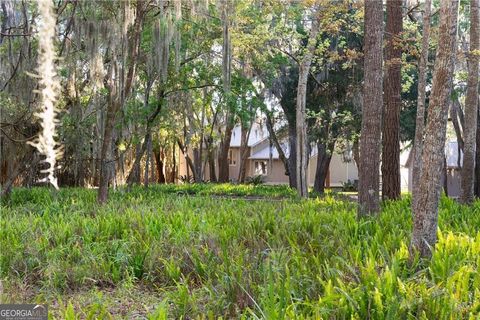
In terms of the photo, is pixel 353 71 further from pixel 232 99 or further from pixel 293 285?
pixel 293 285

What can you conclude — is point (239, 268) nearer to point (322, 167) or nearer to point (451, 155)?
point (322, 167)

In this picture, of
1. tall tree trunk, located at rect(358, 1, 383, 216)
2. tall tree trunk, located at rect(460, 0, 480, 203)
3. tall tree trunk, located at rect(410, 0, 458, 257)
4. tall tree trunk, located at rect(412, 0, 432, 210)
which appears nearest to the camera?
tall tree trunk, located at rect(410, 0, 458, 257)

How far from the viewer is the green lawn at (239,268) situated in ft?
11.0

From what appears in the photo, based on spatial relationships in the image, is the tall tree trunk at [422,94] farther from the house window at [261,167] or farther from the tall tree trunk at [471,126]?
the house window at [261,167]

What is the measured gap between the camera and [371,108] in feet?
23.8

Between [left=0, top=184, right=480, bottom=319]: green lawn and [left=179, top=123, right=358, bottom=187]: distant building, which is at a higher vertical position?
[left=179, top=123, right=358, bottom=187]: distant building

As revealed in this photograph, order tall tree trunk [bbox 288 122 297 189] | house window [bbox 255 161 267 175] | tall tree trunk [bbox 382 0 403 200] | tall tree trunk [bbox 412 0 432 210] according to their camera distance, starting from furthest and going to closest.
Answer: house window [bbox 255 161 267 175] → tall tree trunk [bbox 288 122 297 189] → tall tree trunk [bbox 382 0 403 200] → tall tree trunk [bbox 412 0 432 210]

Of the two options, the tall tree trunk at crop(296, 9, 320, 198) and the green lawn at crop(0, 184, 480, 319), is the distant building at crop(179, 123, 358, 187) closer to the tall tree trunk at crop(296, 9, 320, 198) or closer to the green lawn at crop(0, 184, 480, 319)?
the tall tree trunk at crop(296, 9, 320, 198)

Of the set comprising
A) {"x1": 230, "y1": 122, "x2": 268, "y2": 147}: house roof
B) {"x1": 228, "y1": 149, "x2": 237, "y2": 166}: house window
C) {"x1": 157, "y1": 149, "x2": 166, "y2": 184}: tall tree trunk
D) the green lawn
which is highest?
{"x1": 230, "y1": 122, "x2": 268, "y2": 147}: house roof

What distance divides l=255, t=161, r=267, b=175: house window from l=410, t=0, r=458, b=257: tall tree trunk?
3106 centimetres

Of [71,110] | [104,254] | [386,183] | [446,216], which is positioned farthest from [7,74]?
[446,216]

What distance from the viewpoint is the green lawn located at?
3.35 metres

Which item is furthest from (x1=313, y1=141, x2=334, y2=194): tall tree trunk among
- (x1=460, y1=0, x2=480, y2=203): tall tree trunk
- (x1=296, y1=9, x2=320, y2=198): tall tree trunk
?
(x1=460, y1=0, x2=480, y2=203): tall tree trunk

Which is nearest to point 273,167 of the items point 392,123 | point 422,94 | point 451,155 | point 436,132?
point 451,155
